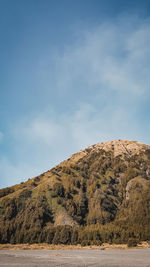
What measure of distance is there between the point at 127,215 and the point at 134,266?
65.0m

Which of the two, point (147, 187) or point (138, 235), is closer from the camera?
point (138, 235)

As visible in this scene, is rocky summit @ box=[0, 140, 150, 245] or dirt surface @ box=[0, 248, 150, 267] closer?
dirt surface @ box=[0, 248, 150, 267]

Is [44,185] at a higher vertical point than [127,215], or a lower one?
higher

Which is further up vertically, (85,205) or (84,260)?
(85,205)

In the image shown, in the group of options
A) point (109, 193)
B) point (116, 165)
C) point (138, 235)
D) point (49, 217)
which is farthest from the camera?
point (116, 165)

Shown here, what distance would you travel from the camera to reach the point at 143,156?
112312 mm

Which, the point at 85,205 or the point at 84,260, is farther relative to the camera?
the point at 85,205

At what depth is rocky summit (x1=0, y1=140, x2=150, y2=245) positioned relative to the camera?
53.7 m

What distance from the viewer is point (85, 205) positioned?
271 ft

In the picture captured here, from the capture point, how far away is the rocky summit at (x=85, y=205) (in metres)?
53.7

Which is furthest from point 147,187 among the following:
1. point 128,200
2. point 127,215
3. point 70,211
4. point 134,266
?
point 134,266

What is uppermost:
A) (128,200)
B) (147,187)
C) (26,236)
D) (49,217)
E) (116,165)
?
(116,165)

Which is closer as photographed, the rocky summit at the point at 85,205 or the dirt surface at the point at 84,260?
the dirt surface at the point at 84,260

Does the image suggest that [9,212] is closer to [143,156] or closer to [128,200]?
[128,200]
